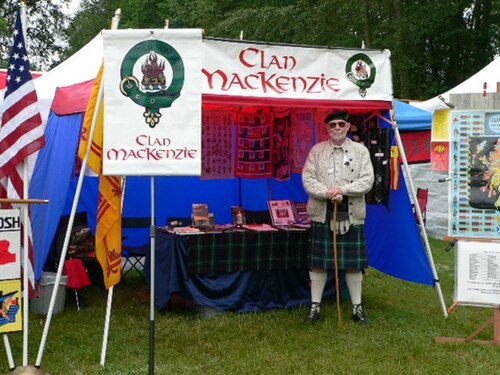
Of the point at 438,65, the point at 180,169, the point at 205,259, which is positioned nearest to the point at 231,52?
the point at 180,169

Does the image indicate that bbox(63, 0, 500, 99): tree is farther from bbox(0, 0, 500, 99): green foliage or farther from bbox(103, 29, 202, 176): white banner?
bbox(103, 29, 202, 176): white banner

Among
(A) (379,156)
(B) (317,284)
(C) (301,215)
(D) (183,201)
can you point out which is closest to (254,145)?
(C) (301,215)

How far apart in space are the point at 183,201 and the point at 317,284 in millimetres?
2340

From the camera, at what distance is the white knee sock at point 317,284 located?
5.98 meters

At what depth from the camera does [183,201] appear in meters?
7.80

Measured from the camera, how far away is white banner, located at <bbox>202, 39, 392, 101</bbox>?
5.31 metres

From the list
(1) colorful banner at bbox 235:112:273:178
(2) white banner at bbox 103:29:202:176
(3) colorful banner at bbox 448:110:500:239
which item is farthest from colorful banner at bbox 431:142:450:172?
(2) white banner at bbox 103:29:202:176

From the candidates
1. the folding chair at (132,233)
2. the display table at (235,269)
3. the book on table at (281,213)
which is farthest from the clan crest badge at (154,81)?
the folding chair at (132,233)

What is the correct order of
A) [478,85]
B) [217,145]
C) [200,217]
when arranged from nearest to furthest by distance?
[200,217]
[217,145]
[478,85]

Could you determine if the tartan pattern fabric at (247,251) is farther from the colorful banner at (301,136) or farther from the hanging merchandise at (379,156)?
the colorful banner at (301,136)

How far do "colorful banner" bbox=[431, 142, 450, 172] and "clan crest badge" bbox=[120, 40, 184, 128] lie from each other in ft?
7.94

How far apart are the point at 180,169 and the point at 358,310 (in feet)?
8.48

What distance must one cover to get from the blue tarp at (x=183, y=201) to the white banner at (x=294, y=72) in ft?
3.81

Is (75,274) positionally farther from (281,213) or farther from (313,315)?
(313,315)
